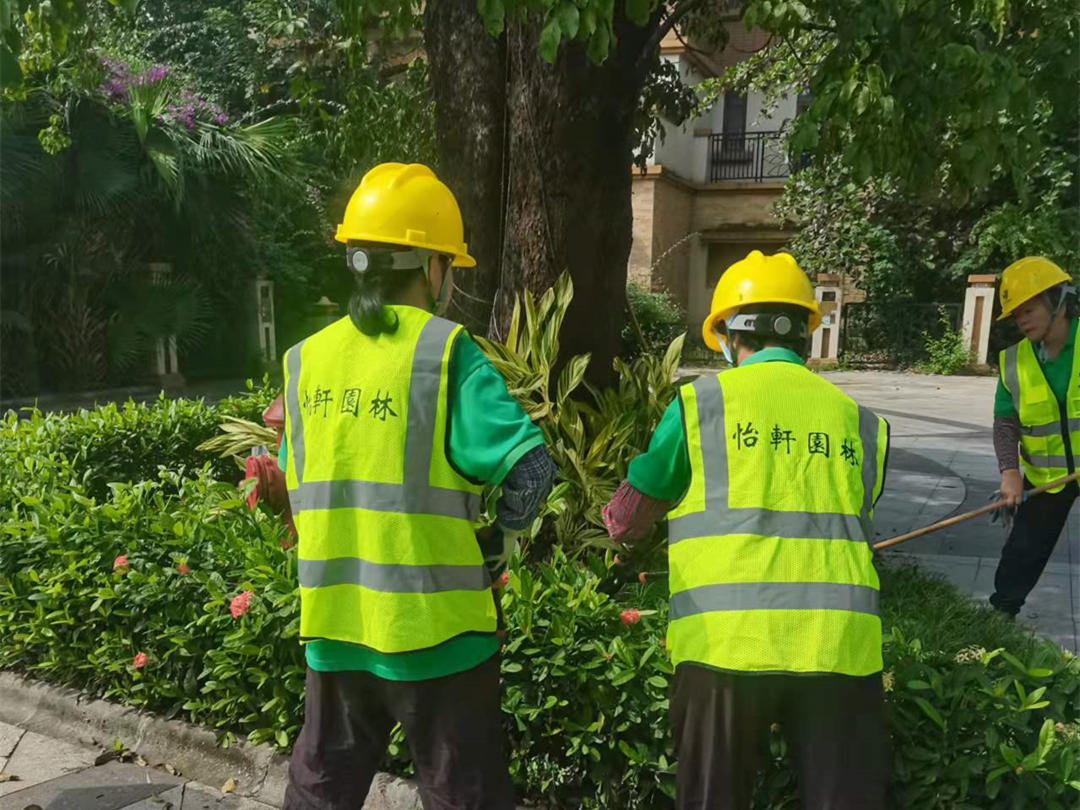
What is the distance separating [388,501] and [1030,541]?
325 centimetres

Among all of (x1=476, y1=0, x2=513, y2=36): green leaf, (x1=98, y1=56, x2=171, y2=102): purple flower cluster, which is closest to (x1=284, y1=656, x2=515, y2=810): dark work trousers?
(x1=476, y1=0, x2=513, y2=36): green leaf

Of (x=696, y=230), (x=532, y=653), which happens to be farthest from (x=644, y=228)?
(x=532, y=653)

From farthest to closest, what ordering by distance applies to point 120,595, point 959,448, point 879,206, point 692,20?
point 879,206
point 959,448
point 692,20
point 120,595

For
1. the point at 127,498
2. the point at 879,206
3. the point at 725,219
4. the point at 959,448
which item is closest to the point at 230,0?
the point at 725,219

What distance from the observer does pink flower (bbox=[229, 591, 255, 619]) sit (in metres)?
3.00

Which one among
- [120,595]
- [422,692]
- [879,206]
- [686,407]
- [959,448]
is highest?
[879,206]

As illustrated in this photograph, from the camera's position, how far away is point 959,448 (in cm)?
921

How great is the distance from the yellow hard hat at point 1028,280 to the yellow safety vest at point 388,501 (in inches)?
110

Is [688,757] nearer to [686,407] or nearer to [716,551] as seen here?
[716,551]

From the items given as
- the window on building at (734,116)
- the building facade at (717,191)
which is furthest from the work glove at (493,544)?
the window on building at (734,116)

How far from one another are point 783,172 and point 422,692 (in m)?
20.6

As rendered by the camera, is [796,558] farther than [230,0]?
No

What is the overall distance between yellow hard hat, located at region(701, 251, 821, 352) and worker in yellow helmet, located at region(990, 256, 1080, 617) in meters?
2.11

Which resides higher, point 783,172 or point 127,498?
point 783,172
